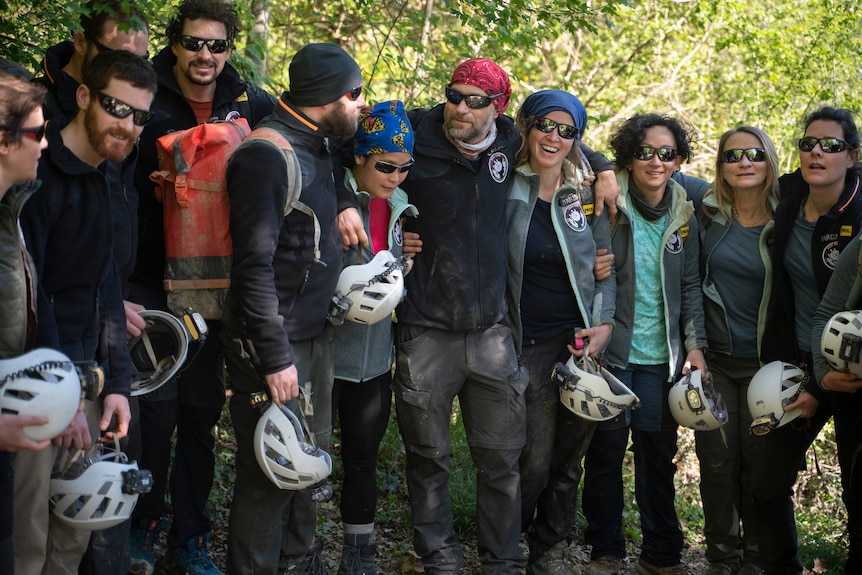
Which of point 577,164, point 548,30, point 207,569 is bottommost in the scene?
point 207,569

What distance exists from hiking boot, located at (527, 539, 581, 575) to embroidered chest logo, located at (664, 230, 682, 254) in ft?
5.97

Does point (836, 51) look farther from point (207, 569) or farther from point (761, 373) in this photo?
point (207, 569)

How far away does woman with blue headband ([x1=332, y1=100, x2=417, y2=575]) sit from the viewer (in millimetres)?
4879

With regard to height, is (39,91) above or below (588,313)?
above

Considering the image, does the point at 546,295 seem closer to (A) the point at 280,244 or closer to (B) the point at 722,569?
(A) the point at 280,244

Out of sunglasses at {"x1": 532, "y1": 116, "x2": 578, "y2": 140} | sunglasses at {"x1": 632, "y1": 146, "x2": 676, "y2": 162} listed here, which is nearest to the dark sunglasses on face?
sunglasses at {"x1": 532, "y1": 116, "x2": 578, "y2": 140}

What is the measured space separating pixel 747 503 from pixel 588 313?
1.48m

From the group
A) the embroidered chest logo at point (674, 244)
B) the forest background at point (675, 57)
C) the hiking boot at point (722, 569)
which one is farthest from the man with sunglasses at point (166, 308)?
the forest background at point (675, 57)

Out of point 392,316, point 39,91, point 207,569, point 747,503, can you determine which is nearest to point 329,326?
point 392,316

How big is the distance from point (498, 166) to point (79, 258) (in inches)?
93.2

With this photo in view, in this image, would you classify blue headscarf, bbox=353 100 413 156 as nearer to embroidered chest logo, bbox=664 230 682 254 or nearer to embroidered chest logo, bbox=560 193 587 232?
embroidered chest logo, bbox=560 193 587 232

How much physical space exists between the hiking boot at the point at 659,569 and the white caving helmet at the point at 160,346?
123 inches

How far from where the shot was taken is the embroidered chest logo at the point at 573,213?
17.8 ft

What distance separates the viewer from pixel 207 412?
5.03 meters
